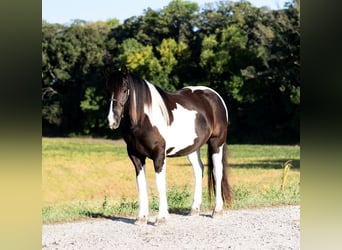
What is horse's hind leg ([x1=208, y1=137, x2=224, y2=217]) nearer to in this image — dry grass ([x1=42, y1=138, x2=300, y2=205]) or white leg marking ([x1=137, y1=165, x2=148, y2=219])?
white leg marking ([x1=137, y1=165, x2=148, y2=219])

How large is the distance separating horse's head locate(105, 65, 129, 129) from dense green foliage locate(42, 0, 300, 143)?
7635mm

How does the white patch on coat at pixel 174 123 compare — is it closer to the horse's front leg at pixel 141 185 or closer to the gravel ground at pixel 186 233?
the horse's front leg at pixel 141 185

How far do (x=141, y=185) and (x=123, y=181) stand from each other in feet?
22.7

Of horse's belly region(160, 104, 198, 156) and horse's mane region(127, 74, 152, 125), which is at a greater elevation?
horse's mane region(127, 74, 152, 125)

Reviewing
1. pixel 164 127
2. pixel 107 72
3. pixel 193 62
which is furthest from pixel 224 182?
pixel 193 62

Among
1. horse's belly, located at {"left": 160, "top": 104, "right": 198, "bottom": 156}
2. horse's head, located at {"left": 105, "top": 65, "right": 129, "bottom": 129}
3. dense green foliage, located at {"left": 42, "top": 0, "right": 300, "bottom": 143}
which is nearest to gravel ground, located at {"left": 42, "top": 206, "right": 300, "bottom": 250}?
horse's belly, located at {"left": 160, "top": 104, "right": 198, "bottom": 156}

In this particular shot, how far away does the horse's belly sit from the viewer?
202 inches

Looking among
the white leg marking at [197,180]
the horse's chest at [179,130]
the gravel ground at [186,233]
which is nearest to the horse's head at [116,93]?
the horse's chest at [179,130]

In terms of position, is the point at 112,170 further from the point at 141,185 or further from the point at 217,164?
the point at 141,185

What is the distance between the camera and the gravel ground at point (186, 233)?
4.42 metres

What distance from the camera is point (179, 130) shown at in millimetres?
5215
